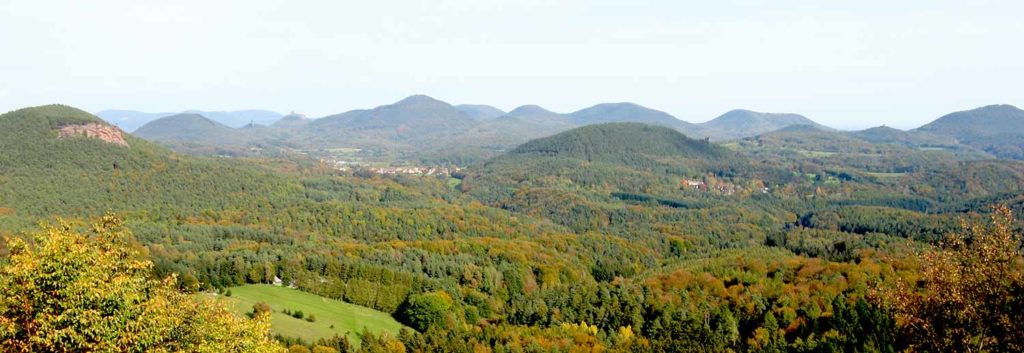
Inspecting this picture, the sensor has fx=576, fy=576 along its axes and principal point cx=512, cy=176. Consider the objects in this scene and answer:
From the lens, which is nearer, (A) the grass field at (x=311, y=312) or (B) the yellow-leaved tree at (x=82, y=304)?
(B) the yellow-leaved tree at (x=82, y=304)

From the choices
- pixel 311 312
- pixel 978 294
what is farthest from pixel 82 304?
pixel 311 312

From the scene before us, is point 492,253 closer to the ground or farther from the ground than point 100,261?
closer to the ground

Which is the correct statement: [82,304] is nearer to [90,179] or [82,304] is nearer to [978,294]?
[978,294]

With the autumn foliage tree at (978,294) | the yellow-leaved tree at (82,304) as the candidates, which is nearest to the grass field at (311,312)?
the yellow-leaved tree at (82,304)

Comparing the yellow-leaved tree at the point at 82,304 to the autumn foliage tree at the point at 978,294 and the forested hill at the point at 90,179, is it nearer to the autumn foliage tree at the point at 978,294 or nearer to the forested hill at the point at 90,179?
the autumn foliage tree at the point at 978,294

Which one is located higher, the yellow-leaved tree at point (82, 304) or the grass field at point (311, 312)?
the yellow-leaved tree at point (82, 304)

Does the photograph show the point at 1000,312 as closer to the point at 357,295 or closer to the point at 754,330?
the point at 754,330

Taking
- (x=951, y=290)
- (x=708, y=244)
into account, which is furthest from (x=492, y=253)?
(x=951, y=290)
